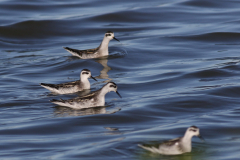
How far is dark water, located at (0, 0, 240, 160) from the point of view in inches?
431

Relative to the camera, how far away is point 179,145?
939 centimetres

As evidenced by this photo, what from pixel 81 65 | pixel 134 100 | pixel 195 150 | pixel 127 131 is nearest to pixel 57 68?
pixel 81 65

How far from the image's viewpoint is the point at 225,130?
11547 mm

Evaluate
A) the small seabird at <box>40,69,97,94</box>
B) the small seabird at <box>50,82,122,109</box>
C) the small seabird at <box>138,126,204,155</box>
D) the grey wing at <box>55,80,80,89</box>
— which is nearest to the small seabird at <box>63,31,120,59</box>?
the small seabird at <box>40,69,97,94</box>

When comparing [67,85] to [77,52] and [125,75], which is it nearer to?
[125,75]

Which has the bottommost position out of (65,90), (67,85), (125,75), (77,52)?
(65,90)

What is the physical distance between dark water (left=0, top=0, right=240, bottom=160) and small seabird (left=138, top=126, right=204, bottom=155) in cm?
26

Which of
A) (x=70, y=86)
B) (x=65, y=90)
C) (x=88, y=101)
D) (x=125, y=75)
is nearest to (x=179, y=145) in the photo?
(x=88, y=101)

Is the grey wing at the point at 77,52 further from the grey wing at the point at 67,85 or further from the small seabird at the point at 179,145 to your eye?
the small seabird at the point at 179,145

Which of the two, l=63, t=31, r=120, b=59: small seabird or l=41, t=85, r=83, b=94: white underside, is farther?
l=63, t=31, r=120, b=59: small seabird

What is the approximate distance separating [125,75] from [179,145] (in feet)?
29.3

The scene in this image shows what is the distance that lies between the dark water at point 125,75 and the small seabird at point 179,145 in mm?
264

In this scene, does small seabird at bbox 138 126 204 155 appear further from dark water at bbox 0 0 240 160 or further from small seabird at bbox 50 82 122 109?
small seabird at bbox 50 82 122 109

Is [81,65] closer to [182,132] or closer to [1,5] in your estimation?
[182,132]
